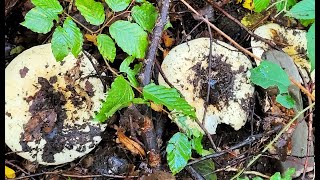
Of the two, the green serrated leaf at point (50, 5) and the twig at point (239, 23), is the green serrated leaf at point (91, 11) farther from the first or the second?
the twig at point (239, 23)

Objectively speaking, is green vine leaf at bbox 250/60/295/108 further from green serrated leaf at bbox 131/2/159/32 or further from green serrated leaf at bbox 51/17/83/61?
green serrated leaf at bbox 51/17/83/61

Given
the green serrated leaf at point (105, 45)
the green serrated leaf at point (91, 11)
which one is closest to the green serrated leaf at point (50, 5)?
the green serrated leaf at point (91, 11)

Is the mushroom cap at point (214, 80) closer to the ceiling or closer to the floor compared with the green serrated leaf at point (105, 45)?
closer to the floor

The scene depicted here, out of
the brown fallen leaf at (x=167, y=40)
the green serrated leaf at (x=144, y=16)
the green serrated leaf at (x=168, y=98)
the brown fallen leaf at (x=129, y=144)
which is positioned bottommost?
the brown fallen leaf at (x=129, y=144)

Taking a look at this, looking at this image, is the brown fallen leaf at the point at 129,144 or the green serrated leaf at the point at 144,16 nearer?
the green serrated leaf at the point at 144,16

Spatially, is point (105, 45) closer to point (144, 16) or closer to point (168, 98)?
point (144, 16)

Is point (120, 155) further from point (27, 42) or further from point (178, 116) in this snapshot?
point (27, 42)
